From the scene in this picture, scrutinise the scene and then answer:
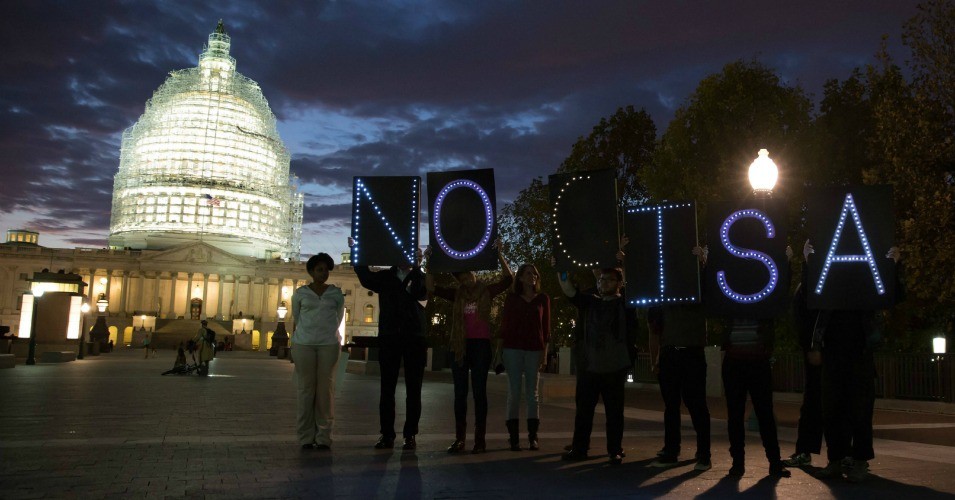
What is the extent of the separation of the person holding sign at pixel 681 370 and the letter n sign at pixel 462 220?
224 centimetres

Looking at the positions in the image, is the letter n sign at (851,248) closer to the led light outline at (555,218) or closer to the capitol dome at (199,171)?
the led light outline at (555,218)

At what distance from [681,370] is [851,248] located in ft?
7.53

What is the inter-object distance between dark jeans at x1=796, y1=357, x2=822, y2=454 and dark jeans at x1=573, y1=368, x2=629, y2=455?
2.17m

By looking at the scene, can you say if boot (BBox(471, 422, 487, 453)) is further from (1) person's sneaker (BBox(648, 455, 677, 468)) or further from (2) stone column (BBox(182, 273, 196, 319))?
(2) stone column (BBox(182, 273, 196, 319))

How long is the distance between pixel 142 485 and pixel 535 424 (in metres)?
4.81

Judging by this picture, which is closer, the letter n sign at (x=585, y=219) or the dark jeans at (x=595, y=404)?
the dark jeans at (x=595, y=404)

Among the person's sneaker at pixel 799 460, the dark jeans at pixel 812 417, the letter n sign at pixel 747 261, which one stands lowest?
the person's sneaker at pixel 799 460

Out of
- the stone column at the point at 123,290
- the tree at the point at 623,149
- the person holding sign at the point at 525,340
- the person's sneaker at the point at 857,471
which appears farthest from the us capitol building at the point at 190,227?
the person's sneaker at the point at 857,471

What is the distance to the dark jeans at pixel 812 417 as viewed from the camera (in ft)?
31.6

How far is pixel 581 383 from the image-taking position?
973 cm

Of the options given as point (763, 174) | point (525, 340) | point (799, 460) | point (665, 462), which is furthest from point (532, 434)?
point (763, 174)

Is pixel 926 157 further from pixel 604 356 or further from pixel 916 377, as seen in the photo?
pixel 604 356

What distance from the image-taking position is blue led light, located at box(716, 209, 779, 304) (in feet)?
29.5

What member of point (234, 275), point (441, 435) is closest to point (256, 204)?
point (234, 275)
